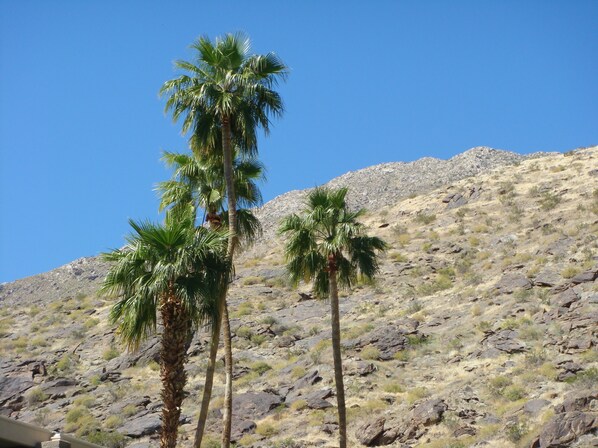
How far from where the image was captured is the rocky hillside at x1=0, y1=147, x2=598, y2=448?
32156 mm

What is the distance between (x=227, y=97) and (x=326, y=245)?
5.43m

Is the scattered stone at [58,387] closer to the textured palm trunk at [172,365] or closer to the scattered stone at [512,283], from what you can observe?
the scattered stone at [512,283]

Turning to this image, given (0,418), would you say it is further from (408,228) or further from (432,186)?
A: (432,186)

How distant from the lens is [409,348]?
134 ft

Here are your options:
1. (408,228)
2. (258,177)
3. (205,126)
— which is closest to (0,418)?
(205,126)

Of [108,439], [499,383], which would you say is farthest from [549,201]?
[108,439]

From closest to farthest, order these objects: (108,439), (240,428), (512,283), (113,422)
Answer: (240,428)
(108,439)
(113,422)
(512,283)

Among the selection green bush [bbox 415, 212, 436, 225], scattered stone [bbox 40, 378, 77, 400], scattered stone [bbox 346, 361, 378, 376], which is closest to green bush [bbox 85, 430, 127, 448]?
scattered stone [bbox 40, 378, 77, 400]

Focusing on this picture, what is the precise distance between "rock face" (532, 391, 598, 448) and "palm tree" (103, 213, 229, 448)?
13.1 metres

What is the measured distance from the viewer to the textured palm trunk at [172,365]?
1806cm

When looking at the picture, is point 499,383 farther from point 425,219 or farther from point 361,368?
point 425,219

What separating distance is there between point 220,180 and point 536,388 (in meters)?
14.9

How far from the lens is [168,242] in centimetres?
1928

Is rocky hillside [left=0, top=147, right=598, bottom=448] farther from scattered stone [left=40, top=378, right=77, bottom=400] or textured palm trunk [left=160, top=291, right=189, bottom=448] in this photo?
textured palm trunk [left=160, top=291, right=189, bottom=448]
